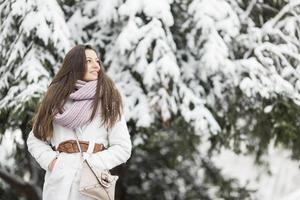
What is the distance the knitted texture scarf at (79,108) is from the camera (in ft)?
11.3

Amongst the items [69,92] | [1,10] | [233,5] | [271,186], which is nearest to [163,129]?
[233,5]

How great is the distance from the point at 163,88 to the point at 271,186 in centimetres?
1136

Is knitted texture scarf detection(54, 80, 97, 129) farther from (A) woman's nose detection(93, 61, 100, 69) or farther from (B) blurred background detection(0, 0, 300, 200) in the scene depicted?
(B) blurred background detection(0, 0, 300, 200)

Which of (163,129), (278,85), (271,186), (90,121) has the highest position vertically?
(90,121)

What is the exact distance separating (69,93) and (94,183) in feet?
1.73

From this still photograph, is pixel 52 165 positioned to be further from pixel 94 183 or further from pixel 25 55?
pixel 25 55

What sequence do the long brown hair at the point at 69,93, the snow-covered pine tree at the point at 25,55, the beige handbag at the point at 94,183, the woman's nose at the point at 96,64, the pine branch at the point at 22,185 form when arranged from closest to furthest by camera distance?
the beige handbag at the point at 94,183 → the long brown hair at the point at 69,93 → the woman's nose at the point at 96,64 → the snow-covered pine tree at the point at 25,55 → the pine branch at the point at 22,185

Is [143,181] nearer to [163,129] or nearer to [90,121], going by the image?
[163,129]

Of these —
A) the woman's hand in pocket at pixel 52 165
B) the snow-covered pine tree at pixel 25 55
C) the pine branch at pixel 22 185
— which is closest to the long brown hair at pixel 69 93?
the woman's hand in pocket at pixel 52 165

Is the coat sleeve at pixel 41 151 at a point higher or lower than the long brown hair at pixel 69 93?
lower

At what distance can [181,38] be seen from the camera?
7184mm

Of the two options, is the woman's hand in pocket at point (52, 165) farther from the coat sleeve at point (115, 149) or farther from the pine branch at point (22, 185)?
the pine branch at point (22, 185)

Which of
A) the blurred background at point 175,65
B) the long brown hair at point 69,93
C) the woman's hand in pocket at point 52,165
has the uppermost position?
the long brown hair at point 69,93

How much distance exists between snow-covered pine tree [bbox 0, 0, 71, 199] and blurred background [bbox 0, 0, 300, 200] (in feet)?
0.04
